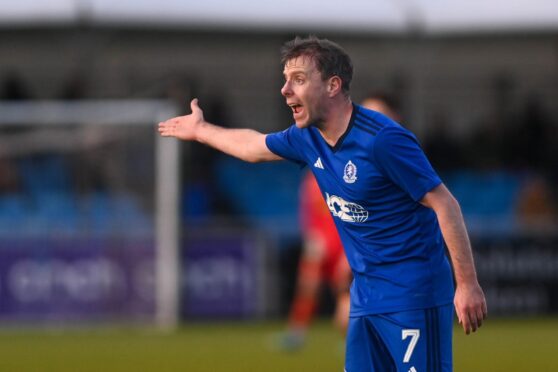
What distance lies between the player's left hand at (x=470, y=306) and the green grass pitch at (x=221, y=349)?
19.1 feet

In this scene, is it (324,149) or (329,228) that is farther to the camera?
(329,228)

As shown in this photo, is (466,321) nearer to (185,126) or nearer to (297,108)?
(297,108)

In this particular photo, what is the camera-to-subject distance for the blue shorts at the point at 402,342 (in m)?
5.89

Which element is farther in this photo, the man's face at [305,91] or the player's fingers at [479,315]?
the man's face at [305,91]

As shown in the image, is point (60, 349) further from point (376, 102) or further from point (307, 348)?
point (376, 102)

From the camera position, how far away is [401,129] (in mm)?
5824

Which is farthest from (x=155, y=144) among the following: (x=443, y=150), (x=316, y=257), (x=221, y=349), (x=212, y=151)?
(x=443, y=150)

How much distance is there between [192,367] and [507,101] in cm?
1464

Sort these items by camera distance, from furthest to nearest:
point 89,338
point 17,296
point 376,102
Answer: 1. point 17,296
2. point 89,338
3. point 376,102

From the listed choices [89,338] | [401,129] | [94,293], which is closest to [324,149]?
[401,129]

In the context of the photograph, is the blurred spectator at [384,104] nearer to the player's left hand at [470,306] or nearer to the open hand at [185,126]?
the open hand at [185,126]

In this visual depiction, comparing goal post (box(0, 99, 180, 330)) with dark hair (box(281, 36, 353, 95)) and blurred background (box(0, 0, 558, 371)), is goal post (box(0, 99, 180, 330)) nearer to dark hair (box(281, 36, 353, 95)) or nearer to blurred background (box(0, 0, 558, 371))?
blurred background (box(0, 0, 558, 371))

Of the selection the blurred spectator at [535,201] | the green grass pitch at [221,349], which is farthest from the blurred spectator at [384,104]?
the blurred spectator at [535,201]

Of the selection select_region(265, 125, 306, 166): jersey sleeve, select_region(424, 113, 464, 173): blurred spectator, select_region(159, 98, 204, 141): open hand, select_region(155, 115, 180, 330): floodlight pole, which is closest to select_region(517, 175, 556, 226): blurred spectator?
select_region(424, 113, 464, 173): blurred spectator
